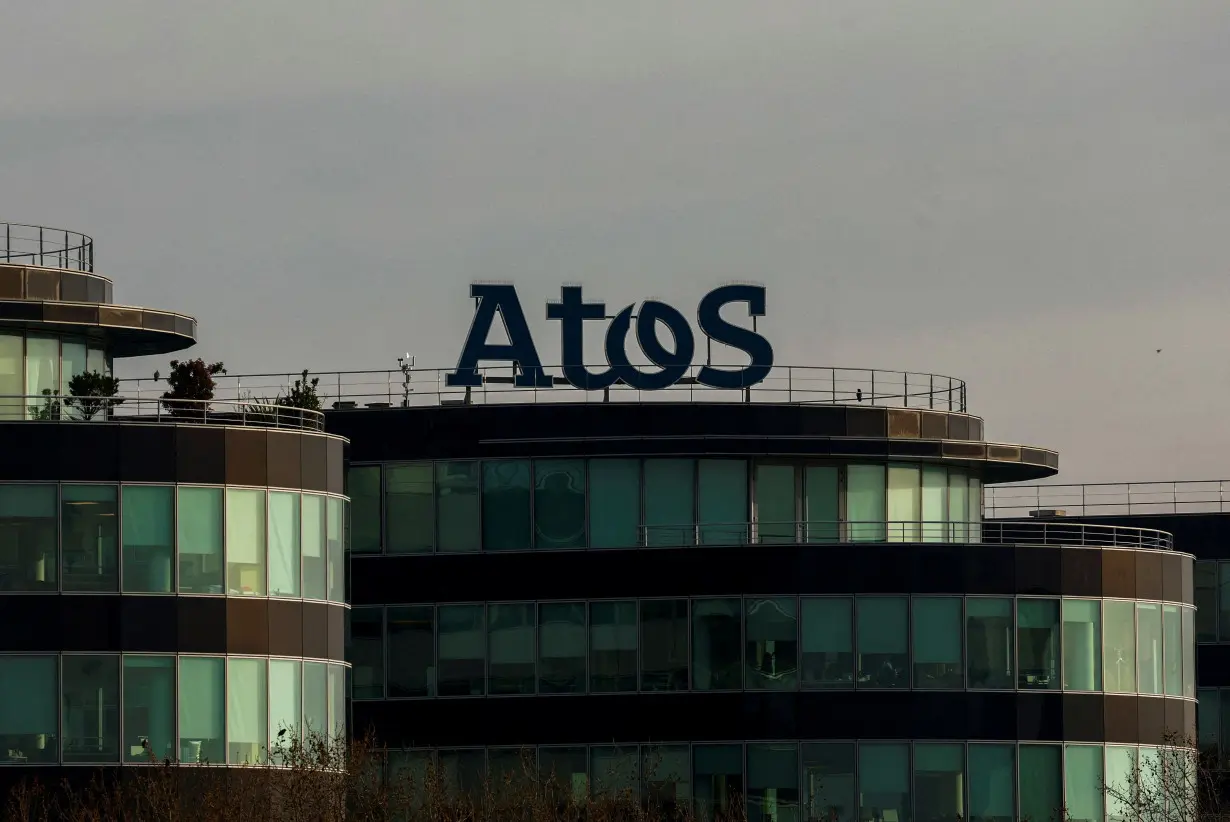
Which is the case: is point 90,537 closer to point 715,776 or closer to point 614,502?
point 614,502

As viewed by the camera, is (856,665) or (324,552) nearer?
(324,552)

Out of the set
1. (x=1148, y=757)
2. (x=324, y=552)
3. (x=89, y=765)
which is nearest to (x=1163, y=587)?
(x=1148, y=757)

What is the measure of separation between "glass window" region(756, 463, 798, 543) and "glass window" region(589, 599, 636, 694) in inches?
223

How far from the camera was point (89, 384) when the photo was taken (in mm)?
85188

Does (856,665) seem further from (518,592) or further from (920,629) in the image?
(518,592)

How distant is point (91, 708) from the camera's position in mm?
78062

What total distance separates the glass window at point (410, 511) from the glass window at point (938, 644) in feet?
54.9

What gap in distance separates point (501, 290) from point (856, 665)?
18380 millimetres

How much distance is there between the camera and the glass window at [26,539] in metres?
78.4

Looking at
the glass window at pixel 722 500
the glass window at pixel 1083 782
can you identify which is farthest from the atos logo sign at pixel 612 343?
the glass window at pixel 1083 782

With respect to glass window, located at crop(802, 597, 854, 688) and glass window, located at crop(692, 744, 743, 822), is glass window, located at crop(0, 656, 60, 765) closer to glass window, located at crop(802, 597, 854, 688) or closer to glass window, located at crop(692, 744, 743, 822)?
glass window, located at crop(692, 744, 743, 822)

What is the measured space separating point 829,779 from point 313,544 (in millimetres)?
20911

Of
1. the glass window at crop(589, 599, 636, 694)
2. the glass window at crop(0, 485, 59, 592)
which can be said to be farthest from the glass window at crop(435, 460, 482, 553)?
the glass window at crop(0, 485, 59, 592)

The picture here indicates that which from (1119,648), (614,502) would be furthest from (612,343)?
(1119,648)
